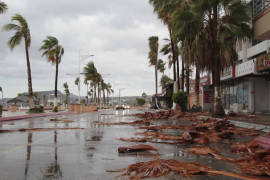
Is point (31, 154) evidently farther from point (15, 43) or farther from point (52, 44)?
point (52, 44)

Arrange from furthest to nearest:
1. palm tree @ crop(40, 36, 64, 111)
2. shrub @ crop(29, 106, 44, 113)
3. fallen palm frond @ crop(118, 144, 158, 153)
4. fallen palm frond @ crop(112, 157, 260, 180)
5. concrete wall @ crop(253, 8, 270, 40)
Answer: palm tree @ crop(40, 36, 64, 111) → shrub @ crop(29, 106, 44, 113) → concrete wall @ crop(253, 8, 270, 40) → fallen palm frond @ crop(118, 144, 158, 153) → fallen palm frond @ crop(112, 157, 260, 180)

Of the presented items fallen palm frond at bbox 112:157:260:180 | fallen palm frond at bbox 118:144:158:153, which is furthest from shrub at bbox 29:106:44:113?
fallen palm frond at bbox 112:157:260:180

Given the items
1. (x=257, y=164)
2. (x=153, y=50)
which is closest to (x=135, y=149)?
(x=257, y=164)

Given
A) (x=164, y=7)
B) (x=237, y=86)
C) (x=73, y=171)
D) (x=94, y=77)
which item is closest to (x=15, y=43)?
(x=164, y=7)

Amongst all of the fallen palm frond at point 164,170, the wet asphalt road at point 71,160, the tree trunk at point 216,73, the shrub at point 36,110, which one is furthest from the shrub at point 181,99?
the fallen palm frond at point 164,170

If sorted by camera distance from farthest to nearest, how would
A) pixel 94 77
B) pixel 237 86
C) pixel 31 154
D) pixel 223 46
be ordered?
1. pixel 94 77
2. pixel 237 86
3. pixel 223 46
4. pixel 31 154

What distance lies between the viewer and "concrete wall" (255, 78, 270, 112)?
31.5m

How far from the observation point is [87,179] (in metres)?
4.62

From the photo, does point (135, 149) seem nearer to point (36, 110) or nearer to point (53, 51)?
point (36, 110)

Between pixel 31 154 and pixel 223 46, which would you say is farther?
pixel 223 46

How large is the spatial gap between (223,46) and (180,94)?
1210 cm

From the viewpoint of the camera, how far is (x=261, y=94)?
104ft

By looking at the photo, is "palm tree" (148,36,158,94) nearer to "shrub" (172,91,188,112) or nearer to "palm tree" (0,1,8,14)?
"shrub" (172,91,188,112)

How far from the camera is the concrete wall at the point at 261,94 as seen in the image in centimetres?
3145
